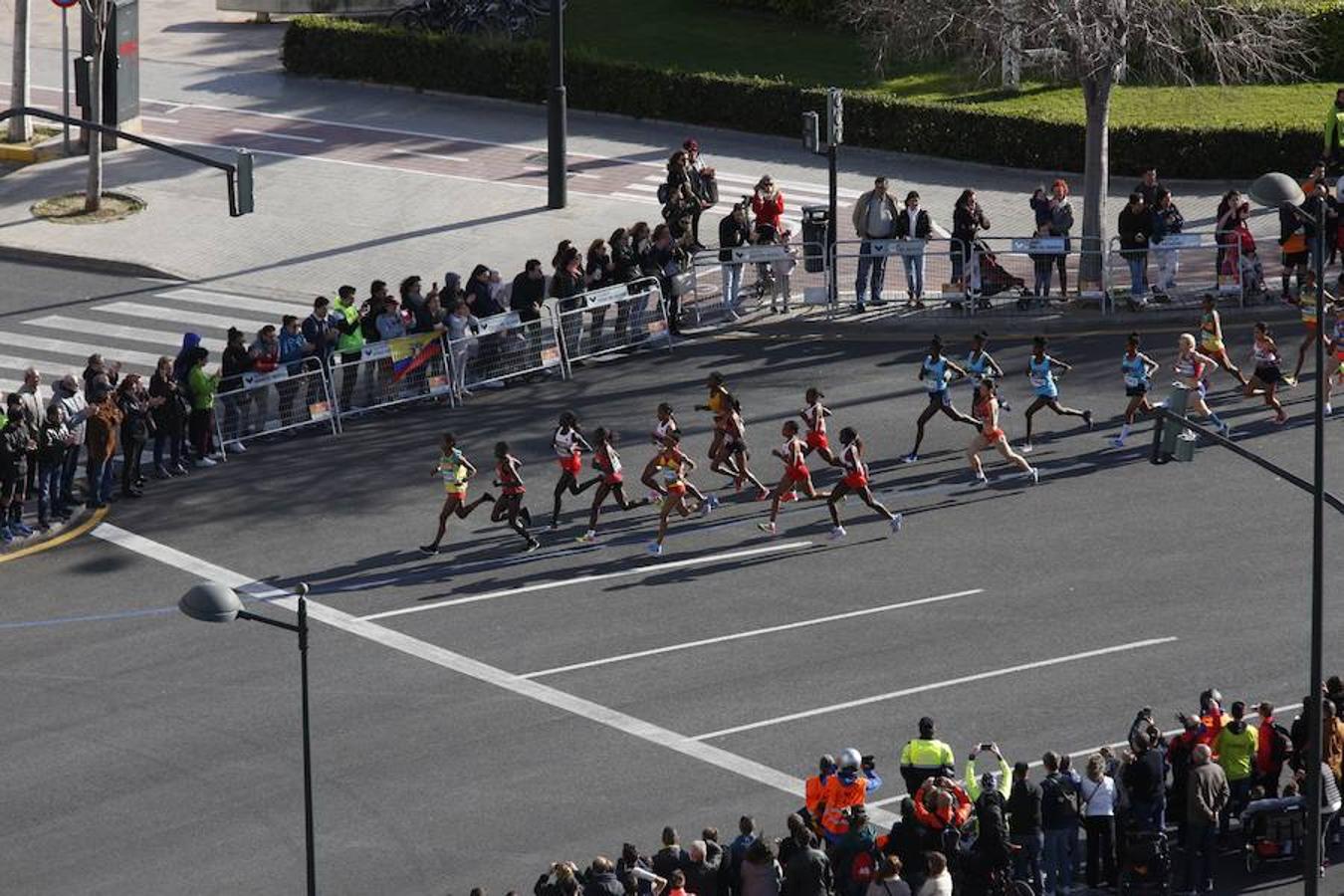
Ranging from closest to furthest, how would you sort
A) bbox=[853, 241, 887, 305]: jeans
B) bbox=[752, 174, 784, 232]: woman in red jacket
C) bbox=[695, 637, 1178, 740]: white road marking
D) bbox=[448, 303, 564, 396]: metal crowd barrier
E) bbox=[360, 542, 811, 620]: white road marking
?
bbox=[695, 637, 1178, 740]: white road marking
bbox=[360, 542, 811, 620]: white road marking
bbox=[448, 303, 564, 396]: metal crowd barrier
bbox=[853, 241, 887, 305]: jeans
bbox=[752, 174, 784, 232]: woman in red jacket

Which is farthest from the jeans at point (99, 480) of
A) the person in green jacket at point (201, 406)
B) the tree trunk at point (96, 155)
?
the tree trunk at point (96, 155)

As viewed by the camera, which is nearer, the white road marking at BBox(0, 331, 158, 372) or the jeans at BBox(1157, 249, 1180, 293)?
the white road marking at BBox(0, 331, 158, 372)

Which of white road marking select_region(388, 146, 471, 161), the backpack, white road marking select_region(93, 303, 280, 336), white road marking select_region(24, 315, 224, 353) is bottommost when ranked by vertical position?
the backpack

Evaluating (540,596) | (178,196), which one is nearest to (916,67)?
(178,196)

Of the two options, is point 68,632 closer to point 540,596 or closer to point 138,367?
point 540,596

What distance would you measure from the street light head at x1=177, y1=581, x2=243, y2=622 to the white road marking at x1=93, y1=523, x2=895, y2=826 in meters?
5.32

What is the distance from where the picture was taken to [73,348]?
3688cm

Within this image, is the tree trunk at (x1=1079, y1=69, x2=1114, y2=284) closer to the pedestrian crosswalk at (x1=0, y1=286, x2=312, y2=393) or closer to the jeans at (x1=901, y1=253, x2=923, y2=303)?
the jeans at (x1=901, y1=253, x2=923, y2=303)

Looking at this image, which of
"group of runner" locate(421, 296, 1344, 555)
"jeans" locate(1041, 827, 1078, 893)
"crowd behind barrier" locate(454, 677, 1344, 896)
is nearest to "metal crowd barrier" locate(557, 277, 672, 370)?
"group of runner" locate(421, 296, 1344, 555)

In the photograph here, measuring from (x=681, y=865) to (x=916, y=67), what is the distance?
29.0 metres

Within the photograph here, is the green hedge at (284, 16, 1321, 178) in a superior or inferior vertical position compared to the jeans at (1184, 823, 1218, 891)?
superior

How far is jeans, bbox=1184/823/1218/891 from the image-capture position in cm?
2227

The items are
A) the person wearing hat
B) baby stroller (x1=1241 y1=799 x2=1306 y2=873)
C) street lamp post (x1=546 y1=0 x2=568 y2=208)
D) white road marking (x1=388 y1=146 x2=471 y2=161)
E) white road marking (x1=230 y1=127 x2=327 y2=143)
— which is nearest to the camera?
baby stroller (x1=1241 y1=799 x2=1306 y2=873)

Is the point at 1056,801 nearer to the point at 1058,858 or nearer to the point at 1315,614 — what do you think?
the point at 1058,858
